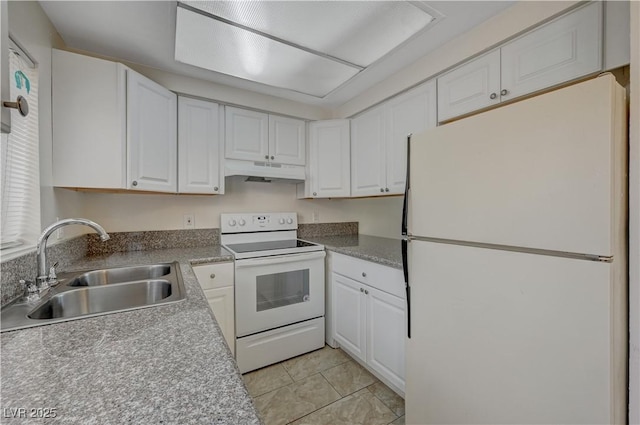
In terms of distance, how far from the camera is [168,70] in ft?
6.32

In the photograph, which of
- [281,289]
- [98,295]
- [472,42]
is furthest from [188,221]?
[472,42]

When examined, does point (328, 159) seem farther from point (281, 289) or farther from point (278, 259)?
point (281, 289)

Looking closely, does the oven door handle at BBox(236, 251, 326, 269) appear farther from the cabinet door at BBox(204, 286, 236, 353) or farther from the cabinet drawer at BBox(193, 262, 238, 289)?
the cabinet door at BBox(204, 286, 236, 353)

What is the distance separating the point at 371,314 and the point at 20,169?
199 cm

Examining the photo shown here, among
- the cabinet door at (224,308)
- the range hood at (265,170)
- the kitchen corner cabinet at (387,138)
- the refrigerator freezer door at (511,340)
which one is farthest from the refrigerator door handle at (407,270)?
the range hood at (265,170)

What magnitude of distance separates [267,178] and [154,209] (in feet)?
3.08

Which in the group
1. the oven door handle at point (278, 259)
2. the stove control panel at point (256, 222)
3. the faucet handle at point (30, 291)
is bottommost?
the oven door handle at point (278, 259)

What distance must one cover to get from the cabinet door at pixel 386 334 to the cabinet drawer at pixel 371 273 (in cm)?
5

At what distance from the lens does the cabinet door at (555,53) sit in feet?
3.64

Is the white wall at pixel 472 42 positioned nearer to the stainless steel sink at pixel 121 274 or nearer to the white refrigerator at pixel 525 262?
the white refrigerator at pixel 525 262

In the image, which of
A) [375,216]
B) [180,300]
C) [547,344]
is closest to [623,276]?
[547,344]
